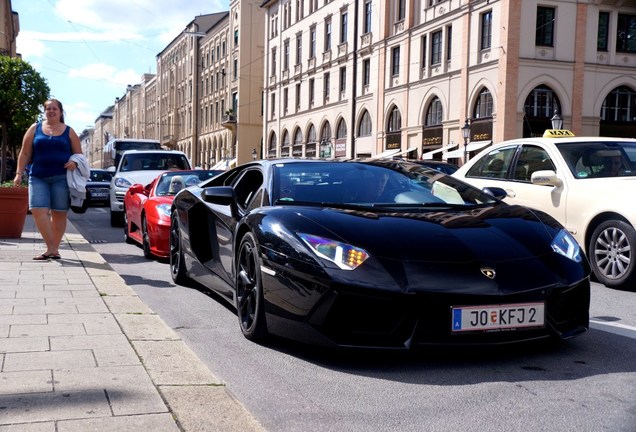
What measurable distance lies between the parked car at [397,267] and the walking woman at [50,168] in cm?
386

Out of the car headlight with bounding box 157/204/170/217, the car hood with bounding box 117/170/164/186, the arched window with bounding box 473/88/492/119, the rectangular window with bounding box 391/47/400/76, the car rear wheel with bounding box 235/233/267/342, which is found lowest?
the car rear wheel with bounding box 235/233/267/342

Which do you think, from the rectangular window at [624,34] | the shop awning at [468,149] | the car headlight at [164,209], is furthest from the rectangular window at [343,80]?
the car headlight at [164,209]

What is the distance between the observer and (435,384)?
3.67 metres

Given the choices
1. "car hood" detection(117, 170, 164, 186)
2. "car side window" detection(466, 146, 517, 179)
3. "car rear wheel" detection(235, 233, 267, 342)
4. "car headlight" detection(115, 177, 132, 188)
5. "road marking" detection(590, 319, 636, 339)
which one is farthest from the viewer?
"car hood" detection(117, 170, 164, 186)

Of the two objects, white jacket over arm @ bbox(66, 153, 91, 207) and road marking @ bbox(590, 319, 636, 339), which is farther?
white jacket over arm @ bbox(66, 153, 91, 207)

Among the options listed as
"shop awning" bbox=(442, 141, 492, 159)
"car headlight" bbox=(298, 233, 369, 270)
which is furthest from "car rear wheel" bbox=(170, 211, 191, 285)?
"shop awning" bbox=(442, 141, 492, 159)

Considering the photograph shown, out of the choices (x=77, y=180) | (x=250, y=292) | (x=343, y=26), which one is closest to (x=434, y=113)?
(x=343, y=26)

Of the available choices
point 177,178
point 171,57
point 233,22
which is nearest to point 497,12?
point 177,178

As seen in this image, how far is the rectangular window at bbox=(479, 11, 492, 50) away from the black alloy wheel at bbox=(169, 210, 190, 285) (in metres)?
29.6

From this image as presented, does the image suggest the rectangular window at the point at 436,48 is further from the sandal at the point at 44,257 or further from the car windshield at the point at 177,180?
the sandal at the point at 44,257

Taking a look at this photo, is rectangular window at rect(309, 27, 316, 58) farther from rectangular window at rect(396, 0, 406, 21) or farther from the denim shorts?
the denim shorts

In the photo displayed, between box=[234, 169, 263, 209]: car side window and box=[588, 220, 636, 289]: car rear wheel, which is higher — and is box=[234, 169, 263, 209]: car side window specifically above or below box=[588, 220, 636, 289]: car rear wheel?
above

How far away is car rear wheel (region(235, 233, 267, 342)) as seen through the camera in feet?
14.5

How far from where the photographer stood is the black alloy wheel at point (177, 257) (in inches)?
277
